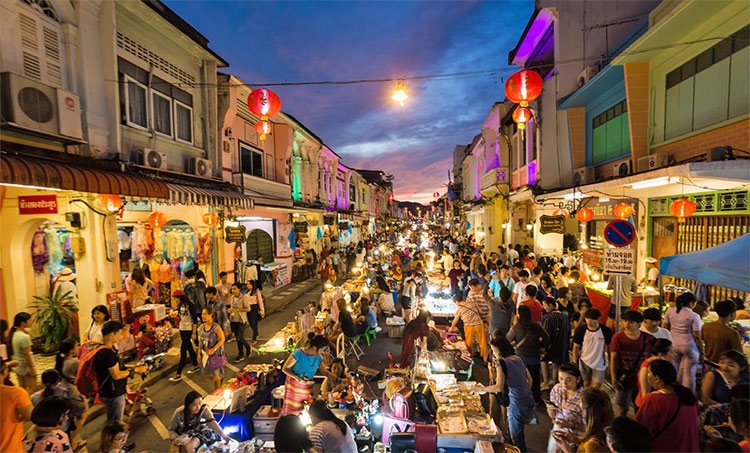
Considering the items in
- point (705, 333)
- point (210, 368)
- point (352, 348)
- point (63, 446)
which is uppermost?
point (705, 333)

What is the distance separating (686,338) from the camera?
562 cm

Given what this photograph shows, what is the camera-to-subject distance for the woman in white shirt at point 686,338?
548 centimetres

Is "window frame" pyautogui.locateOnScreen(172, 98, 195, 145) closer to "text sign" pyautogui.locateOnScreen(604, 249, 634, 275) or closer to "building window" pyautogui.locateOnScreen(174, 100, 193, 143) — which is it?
"building window" pyautogui.locateOnScreen(174, 100, 193, 143)

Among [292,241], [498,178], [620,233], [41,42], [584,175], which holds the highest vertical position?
[41,42]

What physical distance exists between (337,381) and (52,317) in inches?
323

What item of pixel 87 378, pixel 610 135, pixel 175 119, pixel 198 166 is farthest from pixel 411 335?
pixel 610 135

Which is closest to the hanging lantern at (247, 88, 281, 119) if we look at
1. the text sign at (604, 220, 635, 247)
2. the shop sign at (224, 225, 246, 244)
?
the shop sign at (224, 225, 246, 244)

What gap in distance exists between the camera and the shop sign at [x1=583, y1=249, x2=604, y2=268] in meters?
12.5

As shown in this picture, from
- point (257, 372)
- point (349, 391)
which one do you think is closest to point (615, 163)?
point (349, 391)

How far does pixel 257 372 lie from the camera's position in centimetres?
673

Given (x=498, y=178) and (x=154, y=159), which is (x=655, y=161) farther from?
(x=154, y=159)

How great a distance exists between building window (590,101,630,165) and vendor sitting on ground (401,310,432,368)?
932 cm

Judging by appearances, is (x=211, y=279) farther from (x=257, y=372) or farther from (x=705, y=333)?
(x=705, y=333)

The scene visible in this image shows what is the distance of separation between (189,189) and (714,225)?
45.3 feet
